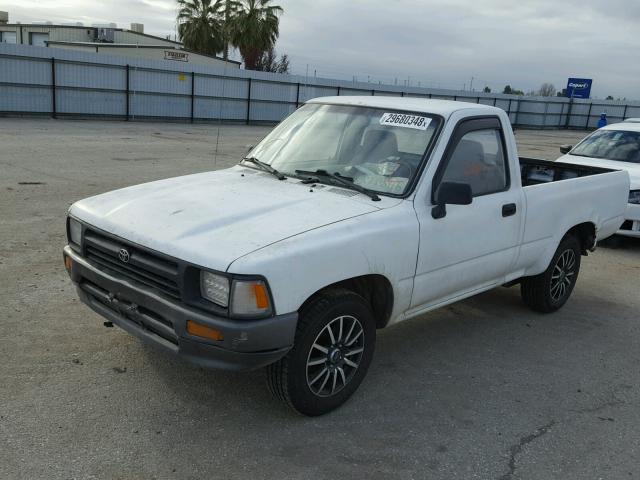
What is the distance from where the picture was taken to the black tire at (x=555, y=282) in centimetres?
545

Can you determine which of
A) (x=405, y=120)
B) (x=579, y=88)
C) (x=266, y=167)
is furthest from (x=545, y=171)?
(x=579, y=88)

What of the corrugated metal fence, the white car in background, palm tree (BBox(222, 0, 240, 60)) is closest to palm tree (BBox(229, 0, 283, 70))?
palm tree (BBox(222, 0, 240, 60))

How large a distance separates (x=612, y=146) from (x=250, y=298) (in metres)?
8.60

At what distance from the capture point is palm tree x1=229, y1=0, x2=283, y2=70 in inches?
1695

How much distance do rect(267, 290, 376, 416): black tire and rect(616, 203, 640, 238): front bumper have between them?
19.4 feet

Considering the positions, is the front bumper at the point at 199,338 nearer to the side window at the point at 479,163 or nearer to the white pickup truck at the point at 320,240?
the white pickup truck at the point at 320,240

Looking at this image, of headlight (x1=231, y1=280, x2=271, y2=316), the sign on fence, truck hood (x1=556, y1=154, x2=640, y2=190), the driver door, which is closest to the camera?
headlight (x1=231, y1=280, x2=271, y2=316)

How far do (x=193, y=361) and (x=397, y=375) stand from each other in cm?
162

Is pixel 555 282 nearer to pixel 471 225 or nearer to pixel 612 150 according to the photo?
pixel 471 225

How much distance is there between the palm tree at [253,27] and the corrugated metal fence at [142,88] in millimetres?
13683

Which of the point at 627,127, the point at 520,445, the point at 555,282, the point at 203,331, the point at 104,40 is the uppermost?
the point at 104,40

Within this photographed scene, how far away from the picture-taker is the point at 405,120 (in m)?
4.33

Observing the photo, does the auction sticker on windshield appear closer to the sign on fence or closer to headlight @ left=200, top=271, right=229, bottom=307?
headlight @ left=200, top=271, right=229, bottom=307

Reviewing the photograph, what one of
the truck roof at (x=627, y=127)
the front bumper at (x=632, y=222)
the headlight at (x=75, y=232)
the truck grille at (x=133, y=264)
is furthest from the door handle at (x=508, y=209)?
the truck roof at (x=627, y=127)
